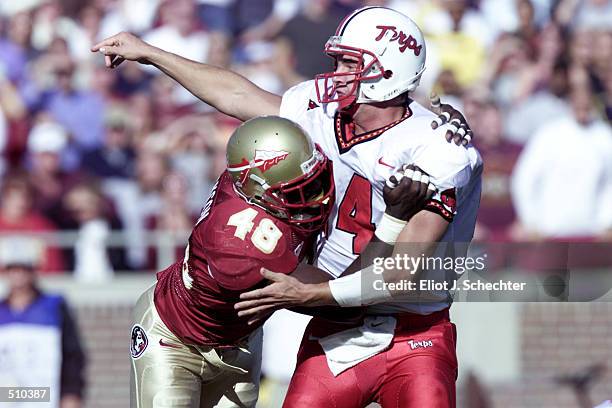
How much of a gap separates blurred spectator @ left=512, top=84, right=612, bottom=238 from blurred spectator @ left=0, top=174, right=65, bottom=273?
11.3ft

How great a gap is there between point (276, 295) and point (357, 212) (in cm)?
55

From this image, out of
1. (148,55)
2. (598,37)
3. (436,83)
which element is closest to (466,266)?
(148,55)

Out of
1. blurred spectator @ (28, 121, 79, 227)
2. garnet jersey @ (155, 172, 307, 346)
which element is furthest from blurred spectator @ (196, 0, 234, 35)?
garnet jersey @ (155, 172, 307, 346)

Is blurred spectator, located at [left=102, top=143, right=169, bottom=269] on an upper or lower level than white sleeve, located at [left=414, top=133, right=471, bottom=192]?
upper

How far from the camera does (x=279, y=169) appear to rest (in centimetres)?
405

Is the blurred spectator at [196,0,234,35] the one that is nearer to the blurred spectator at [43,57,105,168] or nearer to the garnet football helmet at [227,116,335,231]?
the blurred spectator at [43,57,105,168]

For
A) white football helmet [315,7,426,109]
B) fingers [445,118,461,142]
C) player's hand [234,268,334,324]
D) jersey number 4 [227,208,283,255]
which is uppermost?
white football helmet [315,7,426,109]

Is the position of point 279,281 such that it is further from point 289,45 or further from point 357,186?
point 289,45

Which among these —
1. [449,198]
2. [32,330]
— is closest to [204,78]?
[449,198]

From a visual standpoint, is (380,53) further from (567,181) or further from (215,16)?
(215,16)

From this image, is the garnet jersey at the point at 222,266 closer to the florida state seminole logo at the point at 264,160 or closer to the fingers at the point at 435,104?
the florida state seminole logo at the point at 264,160

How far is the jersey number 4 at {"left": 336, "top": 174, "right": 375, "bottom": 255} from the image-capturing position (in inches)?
172

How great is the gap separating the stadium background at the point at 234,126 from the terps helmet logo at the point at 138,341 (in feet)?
8.97

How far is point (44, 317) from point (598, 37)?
16.1 ft
